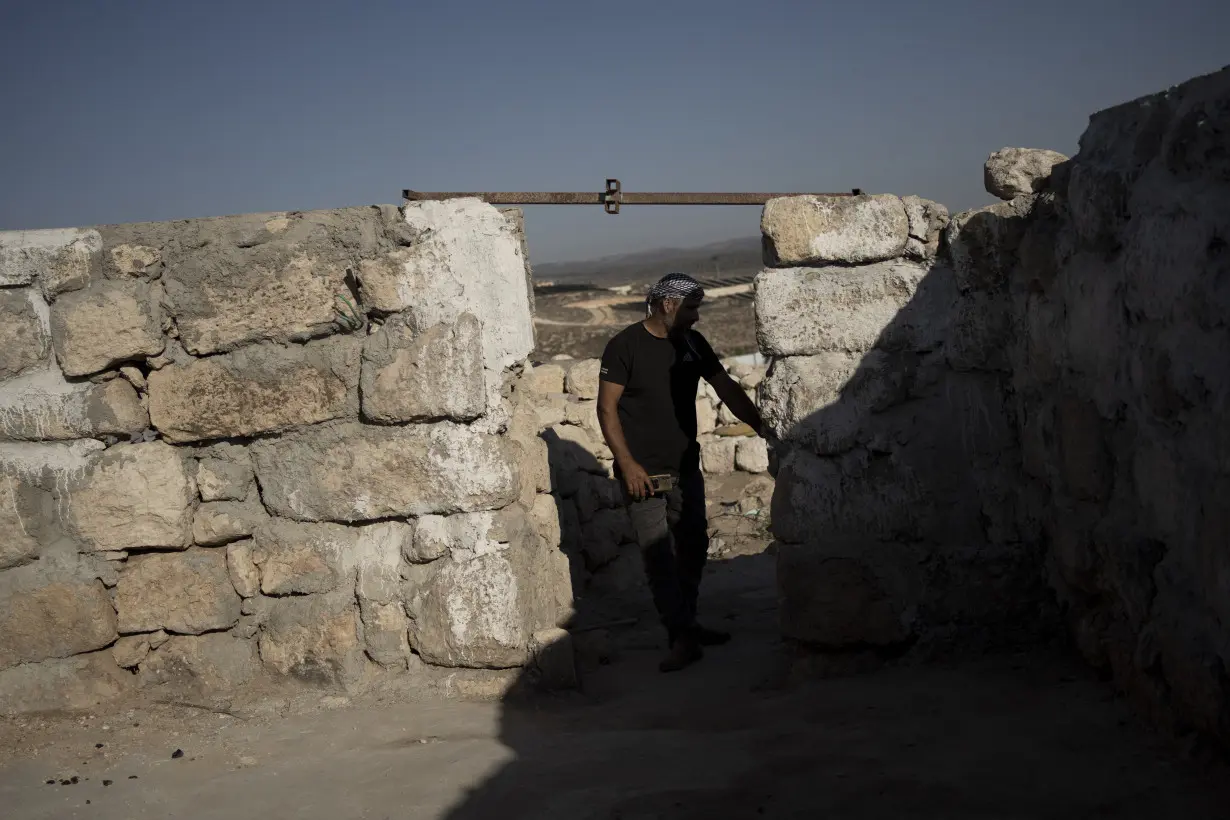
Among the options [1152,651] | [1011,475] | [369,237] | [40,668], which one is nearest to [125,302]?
[369,237]

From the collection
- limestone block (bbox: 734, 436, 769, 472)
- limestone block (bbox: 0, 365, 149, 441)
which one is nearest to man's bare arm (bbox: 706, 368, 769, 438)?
limestone block (bbox: 0, 365, 149, 441)

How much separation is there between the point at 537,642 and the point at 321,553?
31.8 inches

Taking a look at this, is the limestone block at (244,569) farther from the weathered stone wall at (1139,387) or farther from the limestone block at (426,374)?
the weathered stone wall at (1139,387)

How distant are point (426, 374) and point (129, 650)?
1.48 meters

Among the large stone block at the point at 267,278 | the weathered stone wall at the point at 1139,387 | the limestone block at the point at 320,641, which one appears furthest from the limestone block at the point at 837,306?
the limestone block at the point at 320,641

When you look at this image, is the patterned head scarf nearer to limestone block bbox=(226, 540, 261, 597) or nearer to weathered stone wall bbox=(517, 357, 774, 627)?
weathered stone wall bbox=(517, 357, 774, 627)

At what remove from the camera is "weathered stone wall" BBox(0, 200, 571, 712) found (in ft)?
11.0

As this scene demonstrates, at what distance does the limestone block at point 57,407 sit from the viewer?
3.41 m

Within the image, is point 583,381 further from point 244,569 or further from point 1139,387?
point 1139,387

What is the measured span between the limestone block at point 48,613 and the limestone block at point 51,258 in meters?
0.97

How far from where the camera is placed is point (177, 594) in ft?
11.4

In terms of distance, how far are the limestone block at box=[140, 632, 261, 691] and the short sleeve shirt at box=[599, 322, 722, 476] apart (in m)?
1.63

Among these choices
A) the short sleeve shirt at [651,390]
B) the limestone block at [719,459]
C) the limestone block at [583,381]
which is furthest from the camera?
the limestone block at [719,459]

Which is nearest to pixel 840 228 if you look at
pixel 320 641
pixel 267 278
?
pixel 267 278
